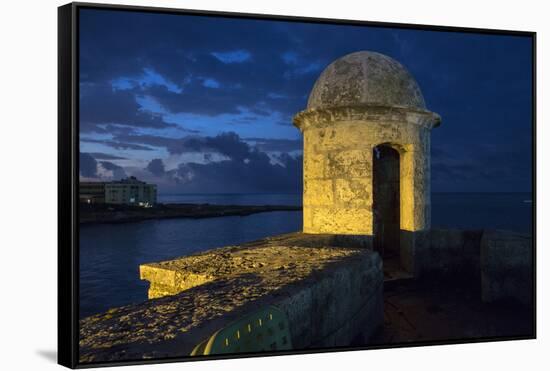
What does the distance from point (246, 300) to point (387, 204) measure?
5.41m

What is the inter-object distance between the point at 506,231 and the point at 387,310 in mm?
1874

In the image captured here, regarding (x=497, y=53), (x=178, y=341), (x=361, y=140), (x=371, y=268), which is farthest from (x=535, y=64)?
(x=178, y=341)

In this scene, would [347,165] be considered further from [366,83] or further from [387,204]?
[387,204]

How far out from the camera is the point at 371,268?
4.52 m

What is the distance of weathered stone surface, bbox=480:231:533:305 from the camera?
5.36m

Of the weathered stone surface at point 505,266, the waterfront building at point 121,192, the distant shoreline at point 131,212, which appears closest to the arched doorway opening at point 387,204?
the weathered stone surface at point 505,266

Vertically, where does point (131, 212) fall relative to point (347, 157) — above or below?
below

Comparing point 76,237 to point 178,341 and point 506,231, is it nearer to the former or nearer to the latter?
point 178,341

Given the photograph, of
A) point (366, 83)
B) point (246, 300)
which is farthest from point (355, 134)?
point (246, 300)

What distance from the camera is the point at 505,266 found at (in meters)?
5.58

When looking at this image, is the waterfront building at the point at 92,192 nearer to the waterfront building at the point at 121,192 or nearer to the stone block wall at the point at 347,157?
the waterfront building at the point at 121,192

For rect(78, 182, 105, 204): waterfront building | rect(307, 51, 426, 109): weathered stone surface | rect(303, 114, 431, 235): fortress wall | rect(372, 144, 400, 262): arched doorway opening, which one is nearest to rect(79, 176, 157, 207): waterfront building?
rect(78, 182, 105, 204): waterfront building

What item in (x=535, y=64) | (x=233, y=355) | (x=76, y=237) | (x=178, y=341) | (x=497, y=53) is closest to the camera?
(x=178, y=341)

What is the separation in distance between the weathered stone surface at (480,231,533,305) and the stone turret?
1070mm
